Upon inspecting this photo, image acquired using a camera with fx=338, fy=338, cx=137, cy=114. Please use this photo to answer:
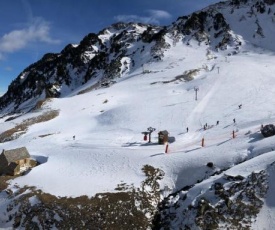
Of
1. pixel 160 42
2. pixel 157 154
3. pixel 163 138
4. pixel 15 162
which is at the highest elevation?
pixel 160 42

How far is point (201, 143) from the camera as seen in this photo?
4659 centimetres

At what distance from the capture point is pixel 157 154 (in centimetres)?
4422

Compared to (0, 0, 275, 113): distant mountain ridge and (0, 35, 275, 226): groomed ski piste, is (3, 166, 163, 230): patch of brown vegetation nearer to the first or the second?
(0, 35, 275, 226): groomed ski piste

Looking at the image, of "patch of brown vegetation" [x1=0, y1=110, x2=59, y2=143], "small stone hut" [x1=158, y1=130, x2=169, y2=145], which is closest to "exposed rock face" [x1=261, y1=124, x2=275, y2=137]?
"small stone hut" [x1=158, y1=130, x2=169, y2=145]

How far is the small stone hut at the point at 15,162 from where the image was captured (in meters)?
46.7

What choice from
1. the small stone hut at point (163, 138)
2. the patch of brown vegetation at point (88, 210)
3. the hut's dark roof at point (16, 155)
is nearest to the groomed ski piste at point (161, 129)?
the small stone hut at point (163, 138)

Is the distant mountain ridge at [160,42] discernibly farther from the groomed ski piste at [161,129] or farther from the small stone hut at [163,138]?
the small stone hut at [163,138]

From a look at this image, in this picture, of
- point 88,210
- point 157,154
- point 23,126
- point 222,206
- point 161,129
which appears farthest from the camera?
point 23,126

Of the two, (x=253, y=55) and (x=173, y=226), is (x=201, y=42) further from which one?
(x=173, y=226)

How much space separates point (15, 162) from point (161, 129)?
25379 millimetres

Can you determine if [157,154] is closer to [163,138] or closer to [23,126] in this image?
[163,138]

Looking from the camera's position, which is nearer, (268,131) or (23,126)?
(268,131)

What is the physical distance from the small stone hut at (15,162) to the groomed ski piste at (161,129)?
2677 mm

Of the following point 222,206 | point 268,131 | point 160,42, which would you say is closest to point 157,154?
point 268,131
